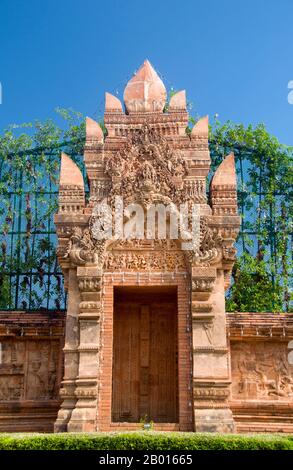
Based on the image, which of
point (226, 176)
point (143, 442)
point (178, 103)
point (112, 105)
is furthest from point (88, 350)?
point (178, 103)

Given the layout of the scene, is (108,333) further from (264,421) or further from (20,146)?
(20,146)

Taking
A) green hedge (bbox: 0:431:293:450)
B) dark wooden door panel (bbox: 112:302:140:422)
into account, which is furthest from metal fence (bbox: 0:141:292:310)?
green hedge (bbox: 0:431:293:450)

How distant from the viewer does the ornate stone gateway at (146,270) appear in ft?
40.4

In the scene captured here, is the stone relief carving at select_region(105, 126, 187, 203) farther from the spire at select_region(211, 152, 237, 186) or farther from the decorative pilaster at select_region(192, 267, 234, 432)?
the decorative pilaster at select_region(192, 267, 234, 432)

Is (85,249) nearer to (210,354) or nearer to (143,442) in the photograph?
(210,354)

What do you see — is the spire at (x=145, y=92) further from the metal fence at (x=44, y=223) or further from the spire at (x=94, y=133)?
the metal fence at (x=44, y=223)

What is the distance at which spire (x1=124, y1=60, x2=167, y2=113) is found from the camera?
14855 mm

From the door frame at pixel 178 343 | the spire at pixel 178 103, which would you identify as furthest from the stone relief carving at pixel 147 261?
the spire at pixel 178 103

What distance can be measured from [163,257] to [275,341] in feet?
10.5

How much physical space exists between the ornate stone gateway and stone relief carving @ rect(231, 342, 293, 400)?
2.57ft

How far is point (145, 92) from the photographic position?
15.0 meters

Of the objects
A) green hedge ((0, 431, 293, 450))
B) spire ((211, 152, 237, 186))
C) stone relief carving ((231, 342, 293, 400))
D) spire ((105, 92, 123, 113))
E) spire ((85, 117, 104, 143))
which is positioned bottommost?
green hedge ((0, 431, 293, 450))

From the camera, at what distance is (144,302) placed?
49.3 ft

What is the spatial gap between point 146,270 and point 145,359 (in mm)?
2456
